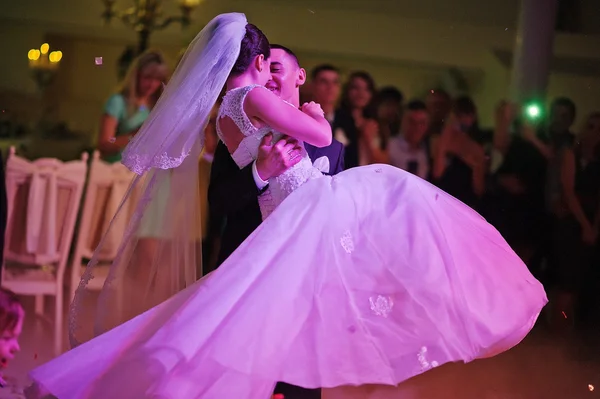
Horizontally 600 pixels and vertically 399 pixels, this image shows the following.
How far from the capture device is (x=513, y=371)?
137 inches

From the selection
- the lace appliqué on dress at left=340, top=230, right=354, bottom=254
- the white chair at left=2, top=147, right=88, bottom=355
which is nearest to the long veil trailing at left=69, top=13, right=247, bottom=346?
the lace appliqué on dress at left=340, top=230, right=354, bottom=254

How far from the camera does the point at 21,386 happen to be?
107 inches

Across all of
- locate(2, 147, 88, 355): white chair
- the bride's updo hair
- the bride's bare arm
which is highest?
the bride's updo hair

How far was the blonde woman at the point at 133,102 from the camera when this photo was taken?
14.3 ft

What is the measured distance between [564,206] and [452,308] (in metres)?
3.05

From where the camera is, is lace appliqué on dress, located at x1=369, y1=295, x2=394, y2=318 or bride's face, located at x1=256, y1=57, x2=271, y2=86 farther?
bride's face, located at x1=256, y1=57, x2=271, y2=86

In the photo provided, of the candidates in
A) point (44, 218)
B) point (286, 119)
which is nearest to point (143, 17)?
point (44, 218)

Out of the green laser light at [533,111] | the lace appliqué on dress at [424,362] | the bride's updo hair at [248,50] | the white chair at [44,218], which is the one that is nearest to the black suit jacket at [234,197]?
the bride's updo hair at [248,50]

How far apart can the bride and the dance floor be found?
1.09 meters

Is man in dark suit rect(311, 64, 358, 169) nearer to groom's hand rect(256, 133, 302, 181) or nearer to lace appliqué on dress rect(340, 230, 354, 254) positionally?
groom's hand rect(256, 133, 302, 181)

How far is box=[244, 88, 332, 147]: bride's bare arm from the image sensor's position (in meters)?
1.81

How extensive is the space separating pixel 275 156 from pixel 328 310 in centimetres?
42

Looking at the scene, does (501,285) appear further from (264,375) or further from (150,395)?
(150,395)

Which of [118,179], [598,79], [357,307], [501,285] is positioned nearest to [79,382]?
[357,307]
